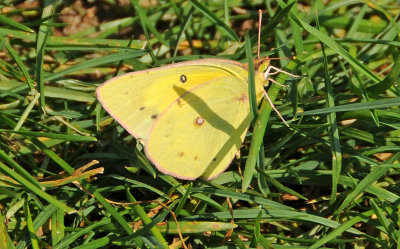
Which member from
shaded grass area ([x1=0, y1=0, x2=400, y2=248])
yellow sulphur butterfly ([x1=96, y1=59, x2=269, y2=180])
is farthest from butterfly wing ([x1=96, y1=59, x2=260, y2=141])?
shaded grass area ([x1=0, y1=0, x2=400, y2=248])

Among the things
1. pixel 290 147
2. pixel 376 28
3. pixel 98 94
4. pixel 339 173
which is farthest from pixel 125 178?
pixel 376 28

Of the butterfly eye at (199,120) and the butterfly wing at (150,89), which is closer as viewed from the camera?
the butterfly wing at (150,89)

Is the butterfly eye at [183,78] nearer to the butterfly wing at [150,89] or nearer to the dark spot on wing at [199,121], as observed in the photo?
the butterfly wing at [150,89]

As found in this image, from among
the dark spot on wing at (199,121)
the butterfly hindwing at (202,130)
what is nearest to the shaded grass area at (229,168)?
the butterfly hindwing at (202,130)

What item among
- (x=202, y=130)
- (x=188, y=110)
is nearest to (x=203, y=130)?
(x=202, y=130)

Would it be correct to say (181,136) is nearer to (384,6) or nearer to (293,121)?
(293,121)

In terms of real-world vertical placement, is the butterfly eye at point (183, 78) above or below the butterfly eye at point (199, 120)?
above

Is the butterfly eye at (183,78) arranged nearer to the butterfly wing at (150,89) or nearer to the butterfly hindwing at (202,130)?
the butterfly wing at (150,89)
